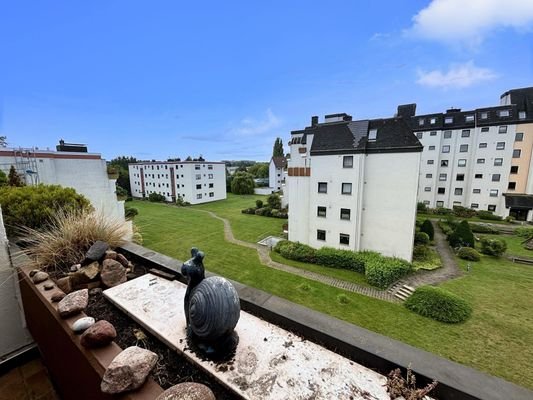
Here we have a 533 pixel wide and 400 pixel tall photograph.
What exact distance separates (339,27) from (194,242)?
1453 centimetres

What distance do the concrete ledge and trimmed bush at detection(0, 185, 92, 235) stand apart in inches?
198

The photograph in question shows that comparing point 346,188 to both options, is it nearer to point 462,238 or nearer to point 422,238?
point 422,238

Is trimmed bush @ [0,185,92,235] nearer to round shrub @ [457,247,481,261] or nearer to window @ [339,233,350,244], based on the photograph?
window @ [339,233,350,244]

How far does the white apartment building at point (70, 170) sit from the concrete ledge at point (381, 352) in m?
12.6

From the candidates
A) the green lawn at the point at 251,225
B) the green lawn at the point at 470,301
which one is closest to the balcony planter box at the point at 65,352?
the green lawn at the point at 470,301

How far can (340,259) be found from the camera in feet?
39.4

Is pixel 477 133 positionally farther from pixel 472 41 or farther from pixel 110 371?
pixel 110 371

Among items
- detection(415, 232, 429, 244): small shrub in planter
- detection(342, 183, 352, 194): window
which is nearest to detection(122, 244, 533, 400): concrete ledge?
detection(342, 183, 352, 194): window

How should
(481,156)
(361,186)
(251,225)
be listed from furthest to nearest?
(481,156), (251,225), (361,186)

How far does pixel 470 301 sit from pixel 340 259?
5.43 meters

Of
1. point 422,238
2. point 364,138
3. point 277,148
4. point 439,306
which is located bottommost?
point 439,306

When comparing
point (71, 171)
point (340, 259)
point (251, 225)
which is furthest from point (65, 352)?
point (251, 225)

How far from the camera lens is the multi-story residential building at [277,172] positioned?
131 feet

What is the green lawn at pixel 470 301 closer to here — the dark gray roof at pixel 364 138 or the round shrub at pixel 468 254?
the round shrub at pixel 468 254
